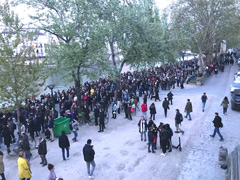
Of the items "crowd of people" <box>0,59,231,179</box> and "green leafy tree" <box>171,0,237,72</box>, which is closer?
"crowd of people" <box>0,59,231,179</box>

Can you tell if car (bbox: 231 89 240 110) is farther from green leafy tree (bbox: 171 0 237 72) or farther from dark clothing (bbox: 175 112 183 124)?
green leafy tree (bbox: 171 0 237 72)

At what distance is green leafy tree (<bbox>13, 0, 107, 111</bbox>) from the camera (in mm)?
13547

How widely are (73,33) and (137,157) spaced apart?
349 inches

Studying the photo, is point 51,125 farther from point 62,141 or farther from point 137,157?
point 137,157

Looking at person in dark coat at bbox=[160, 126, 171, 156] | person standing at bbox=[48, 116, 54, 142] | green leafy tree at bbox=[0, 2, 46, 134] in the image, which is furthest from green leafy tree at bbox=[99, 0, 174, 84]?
person in dark coat at bbox=[160, 126, 171, 156]

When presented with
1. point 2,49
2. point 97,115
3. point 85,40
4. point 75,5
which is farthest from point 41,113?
point 75,5

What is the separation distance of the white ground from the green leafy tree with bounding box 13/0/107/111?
432 centimetres

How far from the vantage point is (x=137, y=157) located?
9445 millimetres

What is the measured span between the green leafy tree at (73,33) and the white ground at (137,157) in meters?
4.32

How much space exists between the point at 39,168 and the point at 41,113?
457 cm

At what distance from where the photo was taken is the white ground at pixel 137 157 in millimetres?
8156

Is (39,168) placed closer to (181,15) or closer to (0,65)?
(0,65)

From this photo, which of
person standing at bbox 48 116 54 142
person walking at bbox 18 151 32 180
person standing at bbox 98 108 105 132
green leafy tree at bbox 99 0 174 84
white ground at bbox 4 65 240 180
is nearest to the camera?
person walking at bbox 18 151 32 180

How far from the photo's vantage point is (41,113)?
43.0 feet
